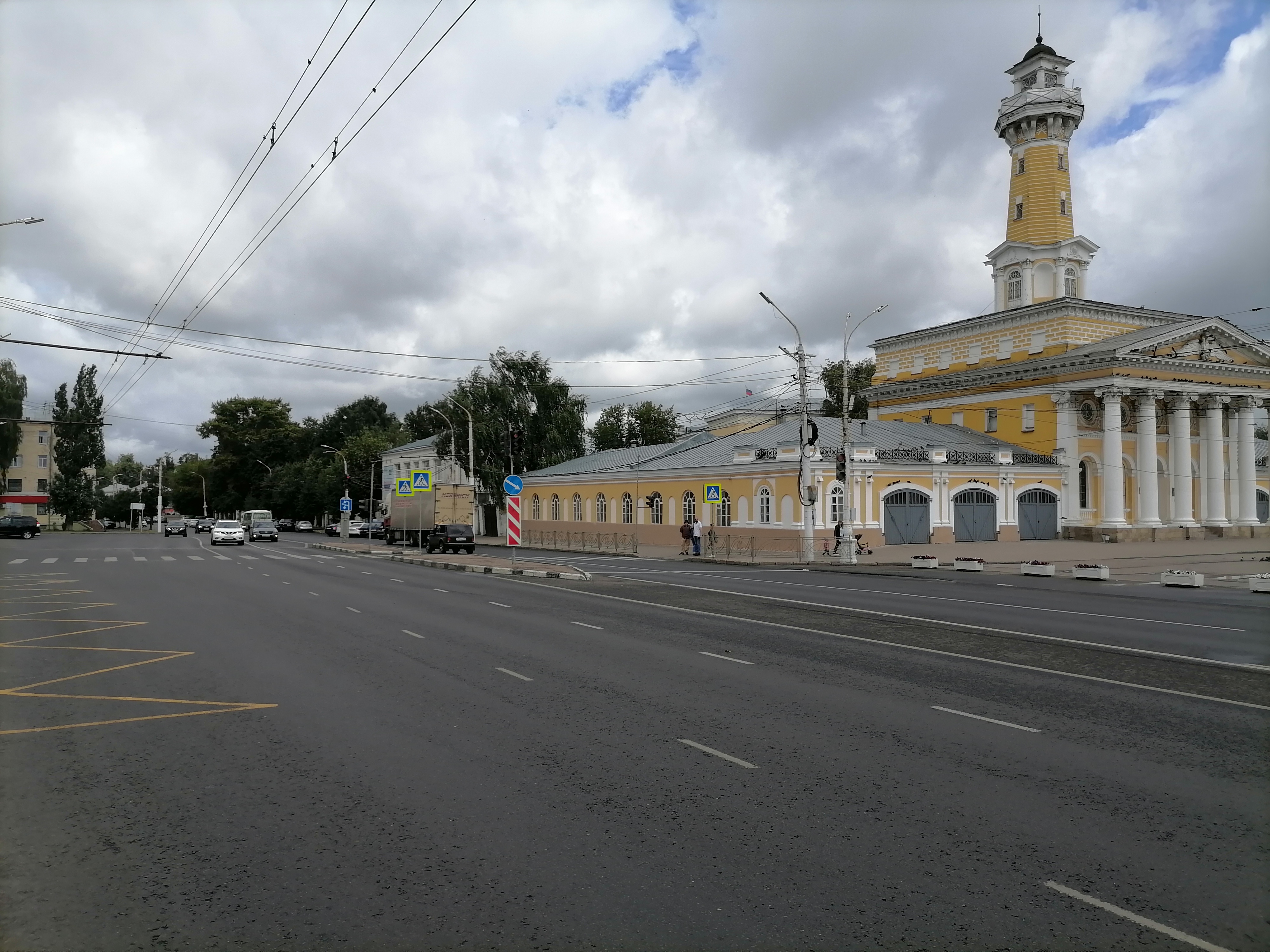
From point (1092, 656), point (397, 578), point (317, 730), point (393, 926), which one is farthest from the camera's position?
point (397, 578)

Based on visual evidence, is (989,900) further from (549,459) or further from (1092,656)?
(549,459)

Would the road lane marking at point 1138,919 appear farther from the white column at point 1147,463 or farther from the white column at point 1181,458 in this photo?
the white column at point 1181,458

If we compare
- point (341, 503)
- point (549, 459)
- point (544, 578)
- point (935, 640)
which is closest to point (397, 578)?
point (544, 578)

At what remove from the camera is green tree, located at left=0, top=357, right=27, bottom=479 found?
170ft

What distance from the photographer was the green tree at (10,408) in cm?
5178

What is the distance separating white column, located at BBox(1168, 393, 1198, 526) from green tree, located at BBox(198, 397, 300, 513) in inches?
3710

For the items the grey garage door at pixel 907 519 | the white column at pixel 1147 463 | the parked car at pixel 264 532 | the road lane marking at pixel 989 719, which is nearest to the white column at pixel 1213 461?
the white column at pixel 1147 463

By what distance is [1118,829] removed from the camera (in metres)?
5.45

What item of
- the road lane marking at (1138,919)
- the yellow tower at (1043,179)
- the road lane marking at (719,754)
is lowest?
the road lane marking at (1138,919)

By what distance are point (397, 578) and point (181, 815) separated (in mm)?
22620

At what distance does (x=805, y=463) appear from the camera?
115 ft

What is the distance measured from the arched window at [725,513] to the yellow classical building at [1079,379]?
20305mm

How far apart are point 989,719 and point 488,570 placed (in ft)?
84.1

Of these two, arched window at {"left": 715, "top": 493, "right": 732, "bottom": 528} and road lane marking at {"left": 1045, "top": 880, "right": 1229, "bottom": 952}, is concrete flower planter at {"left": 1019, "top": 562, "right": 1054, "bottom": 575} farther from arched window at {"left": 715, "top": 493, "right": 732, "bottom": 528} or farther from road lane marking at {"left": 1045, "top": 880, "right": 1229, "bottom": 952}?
road lane marking at {"left": 1045, "top": 880, "right": 1229, "bottom": 952}
